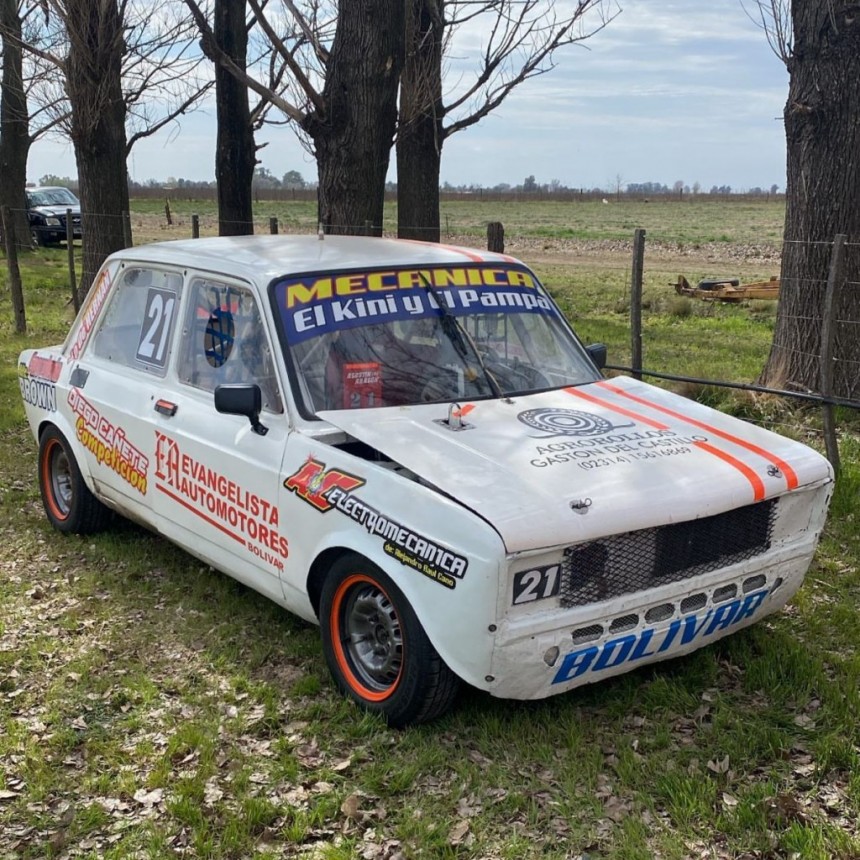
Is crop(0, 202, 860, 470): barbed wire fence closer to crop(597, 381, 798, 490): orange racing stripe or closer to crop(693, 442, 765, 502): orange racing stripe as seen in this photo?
crop(597, 381, 798, 490): orange racing stripe

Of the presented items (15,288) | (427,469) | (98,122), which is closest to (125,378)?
(427,469)

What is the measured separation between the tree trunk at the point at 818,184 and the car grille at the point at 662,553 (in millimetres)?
4226

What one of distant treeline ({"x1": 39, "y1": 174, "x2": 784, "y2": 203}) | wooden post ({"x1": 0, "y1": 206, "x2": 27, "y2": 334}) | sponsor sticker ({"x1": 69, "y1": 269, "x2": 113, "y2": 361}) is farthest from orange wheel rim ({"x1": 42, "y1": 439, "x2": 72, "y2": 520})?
distant treeline ({"x1": 39, "y1": 174, "x2": 784, "y2": 203})

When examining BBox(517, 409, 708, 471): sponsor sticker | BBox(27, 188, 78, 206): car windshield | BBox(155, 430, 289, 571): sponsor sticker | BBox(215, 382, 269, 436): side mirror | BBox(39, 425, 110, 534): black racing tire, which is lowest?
BBox(39, 425, 110, 534): black racing tire

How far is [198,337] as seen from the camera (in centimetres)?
500

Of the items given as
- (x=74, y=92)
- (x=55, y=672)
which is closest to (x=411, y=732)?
(x=55, y=672)

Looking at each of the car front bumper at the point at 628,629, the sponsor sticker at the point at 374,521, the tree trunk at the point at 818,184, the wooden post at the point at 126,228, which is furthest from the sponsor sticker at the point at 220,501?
the wooden post at the point at 126,228

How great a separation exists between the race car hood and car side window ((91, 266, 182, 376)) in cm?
150

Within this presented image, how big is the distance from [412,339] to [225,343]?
3.07 ft

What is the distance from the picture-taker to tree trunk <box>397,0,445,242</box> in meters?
10.8

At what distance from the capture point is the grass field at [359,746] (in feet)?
11.1

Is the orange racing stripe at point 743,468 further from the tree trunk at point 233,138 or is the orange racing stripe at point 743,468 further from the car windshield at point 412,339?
the tree trunk at point 233,138

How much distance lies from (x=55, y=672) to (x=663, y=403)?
10.3ft

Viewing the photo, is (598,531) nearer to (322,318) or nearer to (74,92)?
(322,318)
